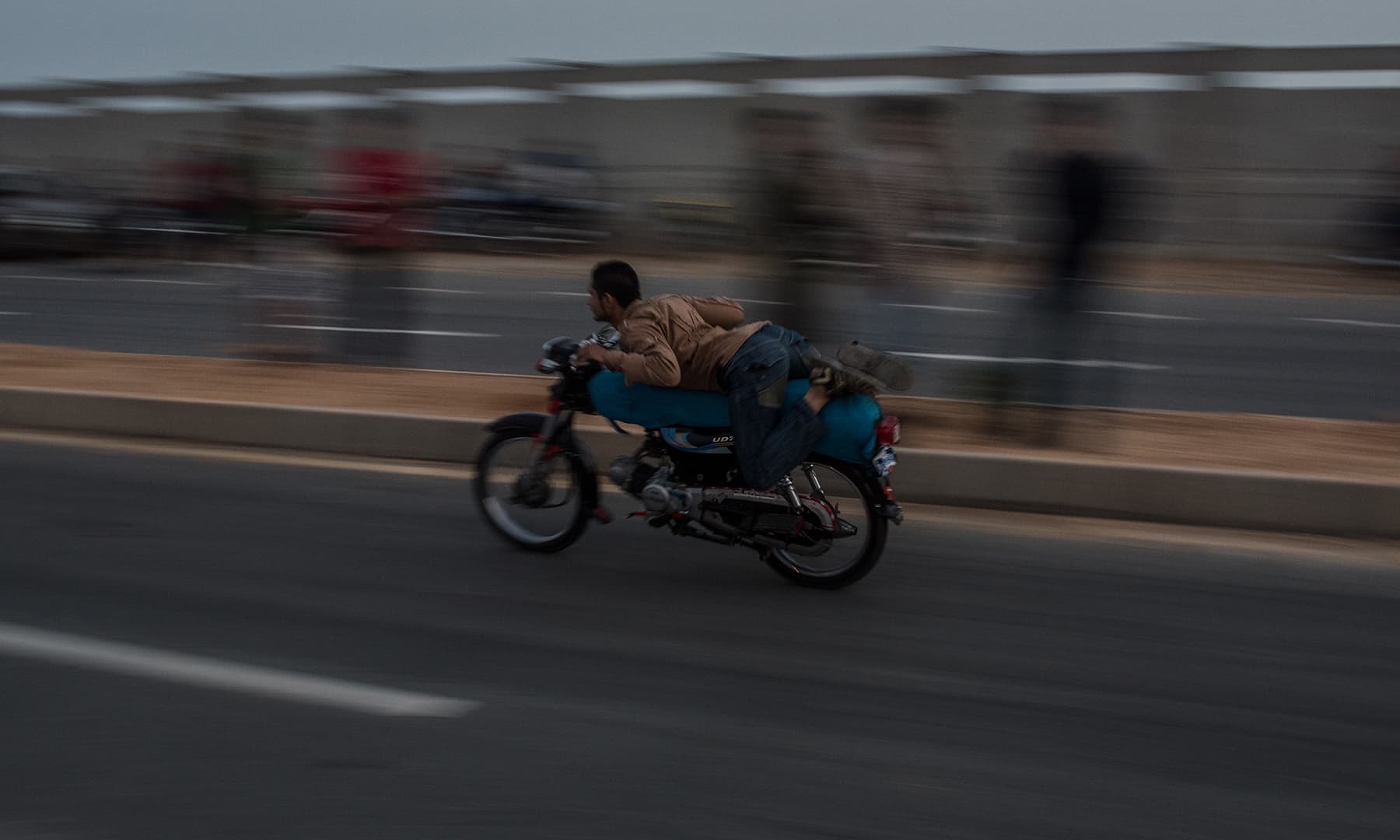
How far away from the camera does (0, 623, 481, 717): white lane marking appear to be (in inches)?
181

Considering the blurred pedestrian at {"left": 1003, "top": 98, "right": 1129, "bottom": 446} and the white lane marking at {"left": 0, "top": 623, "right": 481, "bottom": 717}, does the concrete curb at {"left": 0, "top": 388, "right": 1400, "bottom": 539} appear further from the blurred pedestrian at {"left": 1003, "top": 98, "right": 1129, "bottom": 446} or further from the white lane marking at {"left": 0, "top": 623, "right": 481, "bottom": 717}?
the white lane marking at {"left": 0, "top": 623, "right": 481, "bottom": 717}

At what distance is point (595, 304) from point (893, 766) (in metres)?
2.76

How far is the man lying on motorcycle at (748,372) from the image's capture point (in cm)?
587

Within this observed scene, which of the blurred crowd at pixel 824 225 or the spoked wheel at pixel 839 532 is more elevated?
the blurred crowd at pixel 824 225

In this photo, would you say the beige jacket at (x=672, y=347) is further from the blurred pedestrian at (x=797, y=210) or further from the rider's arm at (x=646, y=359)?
the blurred pedestrian at (x=797, y=210)

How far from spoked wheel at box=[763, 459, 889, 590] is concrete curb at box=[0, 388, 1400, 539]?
153cm

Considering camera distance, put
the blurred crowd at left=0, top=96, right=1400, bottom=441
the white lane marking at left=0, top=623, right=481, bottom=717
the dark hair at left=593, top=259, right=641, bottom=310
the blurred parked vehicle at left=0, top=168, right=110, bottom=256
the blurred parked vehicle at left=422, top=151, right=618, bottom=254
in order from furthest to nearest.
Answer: the blurred parked vehicle at left=0, top=168, right=110, bottom=256
the blurred parked vehicle at left=422, top=151, right=618, bottom=254
the blurred crowd at left=0, top=96, right=1400, bottom=441
the dark hair at left=593, top=259, right=641, bottom=310
the white lane marking at left=0, top=623, right=481, bottom=717

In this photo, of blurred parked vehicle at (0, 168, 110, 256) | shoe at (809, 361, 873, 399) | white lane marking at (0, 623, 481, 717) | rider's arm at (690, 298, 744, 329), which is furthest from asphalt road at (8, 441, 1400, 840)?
blurred parked vehicle at (0, 168, 110, 256)

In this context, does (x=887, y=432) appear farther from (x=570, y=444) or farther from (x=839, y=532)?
(x=570, y=444)

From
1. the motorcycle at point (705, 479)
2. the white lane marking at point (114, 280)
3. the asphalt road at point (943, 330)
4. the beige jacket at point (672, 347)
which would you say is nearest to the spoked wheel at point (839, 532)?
the motorcycle at point (705, 479)

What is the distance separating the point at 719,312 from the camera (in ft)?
20.2

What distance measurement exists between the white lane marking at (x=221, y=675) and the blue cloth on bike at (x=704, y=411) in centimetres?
189

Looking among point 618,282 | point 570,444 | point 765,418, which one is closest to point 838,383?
point 765,418

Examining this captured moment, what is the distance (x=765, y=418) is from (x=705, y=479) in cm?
48
